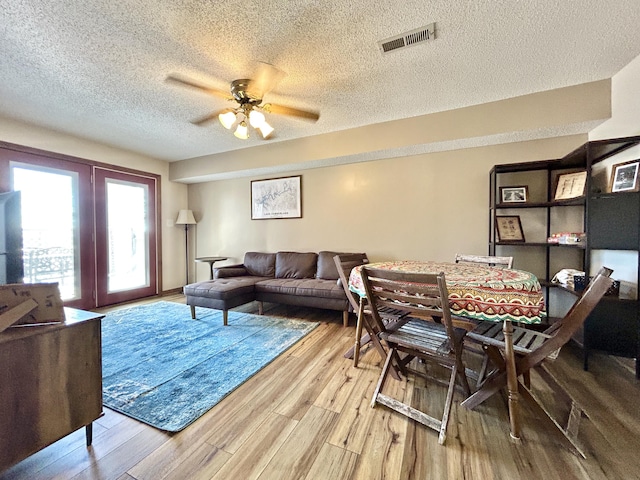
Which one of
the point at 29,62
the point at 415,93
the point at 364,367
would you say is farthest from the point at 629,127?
the point at 29,62

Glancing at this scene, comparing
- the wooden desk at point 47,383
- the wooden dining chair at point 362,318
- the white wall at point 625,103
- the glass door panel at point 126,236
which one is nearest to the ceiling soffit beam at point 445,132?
the white wall at point 625,103

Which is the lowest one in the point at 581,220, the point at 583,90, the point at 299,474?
the point at 299,474

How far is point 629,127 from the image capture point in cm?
210

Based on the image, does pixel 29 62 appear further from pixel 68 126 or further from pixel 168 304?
pixel 168 304

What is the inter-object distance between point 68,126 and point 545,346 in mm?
4995

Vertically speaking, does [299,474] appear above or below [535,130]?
below

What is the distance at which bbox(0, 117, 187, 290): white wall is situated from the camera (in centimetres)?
310

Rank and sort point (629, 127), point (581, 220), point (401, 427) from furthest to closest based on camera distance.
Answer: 1. point (581, 220)
2. point (629, 127)
3. point (401, 427)

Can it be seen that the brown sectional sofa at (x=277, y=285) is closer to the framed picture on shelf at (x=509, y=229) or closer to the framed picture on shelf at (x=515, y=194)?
the framed picture on shelf at (x=509, y=229)

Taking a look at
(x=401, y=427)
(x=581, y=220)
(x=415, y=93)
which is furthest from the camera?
(x=581, y=220)

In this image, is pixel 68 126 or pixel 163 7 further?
pixel 68 126

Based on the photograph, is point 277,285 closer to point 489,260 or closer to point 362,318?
point 362,318

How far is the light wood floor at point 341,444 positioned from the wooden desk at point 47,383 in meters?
0.21

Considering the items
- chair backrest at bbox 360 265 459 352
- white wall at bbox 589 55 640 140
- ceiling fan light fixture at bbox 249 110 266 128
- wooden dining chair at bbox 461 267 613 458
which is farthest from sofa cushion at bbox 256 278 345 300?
white wall at bbox 589 55 640 140
